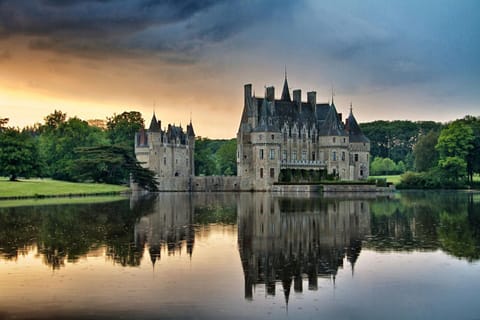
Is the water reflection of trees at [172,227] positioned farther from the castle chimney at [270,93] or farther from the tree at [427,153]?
the tree at [427,153]

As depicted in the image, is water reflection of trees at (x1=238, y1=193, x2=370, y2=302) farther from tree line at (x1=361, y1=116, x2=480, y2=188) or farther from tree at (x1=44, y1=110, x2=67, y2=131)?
tree at (x1=44, y1=110, x2=67, y2=131)

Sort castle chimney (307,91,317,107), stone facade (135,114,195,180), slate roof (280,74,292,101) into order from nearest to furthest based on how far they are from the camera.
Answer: stone facade (135,114,195,180) → slate roof (280,74,292,101) → castle chimney (307,91,317,107)

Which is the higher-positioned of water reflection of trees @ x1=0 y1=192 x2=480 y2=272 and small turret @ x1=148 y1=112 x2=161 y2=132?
small turret @ x1=148 y1=112 x2=161 y2=132

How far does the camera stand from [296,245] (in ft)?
62.5

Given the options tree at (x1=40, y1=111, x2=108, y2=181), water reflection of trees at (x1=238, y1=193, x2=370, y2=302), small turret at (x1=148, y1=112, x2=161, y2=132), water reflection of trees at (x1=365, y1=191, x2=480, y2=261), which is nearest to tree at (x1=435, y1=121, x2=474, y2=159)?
small turret at (x1=148, y1=112, x2=161, y2=132)

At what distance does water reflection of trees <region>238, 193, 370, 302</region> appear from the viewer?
1419 centimetres

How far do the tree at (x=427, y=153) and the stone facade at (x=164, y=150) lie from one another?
2968 centimetres

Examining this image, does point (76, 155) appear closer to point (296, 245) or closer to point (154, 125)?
point (154, 125)

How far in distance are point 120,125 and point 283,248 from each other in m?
70.0

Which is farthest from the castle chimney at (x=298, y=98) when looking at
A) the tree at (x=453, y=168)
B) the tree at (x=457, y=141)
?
the tree at (x=453, y=168)

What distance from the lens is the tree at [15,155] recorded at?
5881cm

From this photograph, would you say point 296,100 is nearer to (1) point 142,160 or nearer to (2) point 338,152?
(2) point 338,152

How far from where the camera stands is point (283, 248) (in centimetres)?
1847

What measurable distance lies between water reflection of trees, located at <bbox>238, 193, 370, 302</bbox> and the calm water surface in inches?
1.7
